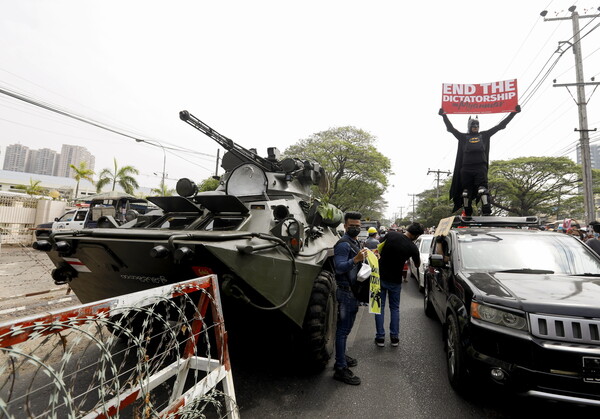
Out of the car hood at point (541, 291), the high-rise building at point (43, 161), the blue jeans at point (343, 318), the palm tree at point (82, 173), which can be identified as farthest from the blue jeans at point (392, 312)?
the high-rise building at point (43, 161)

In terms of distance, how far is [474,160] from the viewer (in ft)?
18.6

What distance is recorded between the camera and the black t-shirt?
4637mm

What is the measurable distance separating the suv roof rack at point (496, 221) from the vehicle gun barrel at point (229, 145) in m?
2.96

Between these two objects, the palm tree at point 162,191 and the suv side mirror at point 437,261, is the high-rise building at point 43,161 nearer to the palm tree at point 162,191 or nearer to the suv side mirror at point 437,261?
the palm tree at point 162,191

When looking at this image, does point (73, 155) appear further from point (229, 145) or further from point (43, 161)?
point (229, 145)

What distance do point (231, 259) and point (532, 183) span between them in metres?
33.7

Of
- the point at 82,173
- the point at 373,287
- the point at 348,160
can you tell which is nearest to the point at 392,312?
the point at 373,287

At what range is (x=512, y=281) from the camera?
2.98 m

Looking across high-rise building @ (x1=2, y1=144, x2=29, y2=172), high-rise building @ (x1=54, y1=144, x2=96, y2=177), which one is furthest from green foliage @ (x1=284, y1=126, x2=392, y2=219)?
high-rise building @ (x1=2, y1=144, x2=29, y2=172)

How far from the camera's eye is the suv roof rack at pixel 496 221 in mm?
4695

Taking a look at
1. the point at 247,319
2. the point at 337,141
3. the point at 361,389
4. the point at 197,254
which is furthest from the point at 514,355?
the point at 337,141

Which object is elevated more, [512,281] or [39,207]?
[39,207]

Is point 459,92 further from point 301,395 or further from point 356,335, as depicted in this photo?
point 301,395

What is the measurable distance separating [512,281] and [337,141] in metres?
25.0
